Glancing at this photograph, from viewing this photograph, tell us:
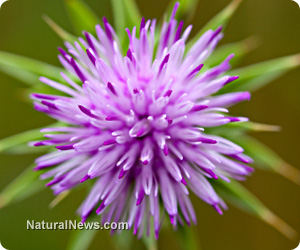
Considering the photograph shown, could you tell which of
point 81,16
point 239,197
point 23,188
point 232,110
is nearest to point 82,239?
point 23,188

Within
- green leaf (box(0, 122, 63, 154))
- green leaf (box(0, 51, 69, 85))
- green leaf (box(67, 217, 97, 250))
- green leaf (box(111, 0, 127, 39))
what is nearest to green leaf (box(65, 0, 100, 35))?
green leaf (box(111, 0, 127, 39))

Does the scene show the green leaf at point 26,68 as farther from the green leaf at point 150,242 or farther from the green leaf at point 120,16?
the green leaf at point 150,242

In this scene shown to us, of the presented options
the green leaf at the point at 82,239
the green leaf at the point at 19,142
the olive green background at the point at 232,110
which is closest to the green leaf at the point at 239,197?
the green leaf at the point at 82,239

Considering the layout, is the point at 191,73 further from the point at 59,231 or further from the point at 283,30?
the point at 59,231

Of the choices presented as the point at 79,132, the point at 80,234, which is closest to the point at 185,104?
the point at 79,132

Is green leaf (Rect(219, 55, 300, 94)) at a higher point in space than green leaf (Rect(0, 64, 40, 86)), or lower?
lower

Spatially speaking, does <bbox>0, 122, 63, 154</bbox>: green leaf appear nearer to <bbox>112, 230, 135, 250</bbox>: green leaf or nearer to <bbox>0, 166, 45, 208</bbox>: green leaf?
<bbox>0, 166, 45, 208</bbox>: green leaf
